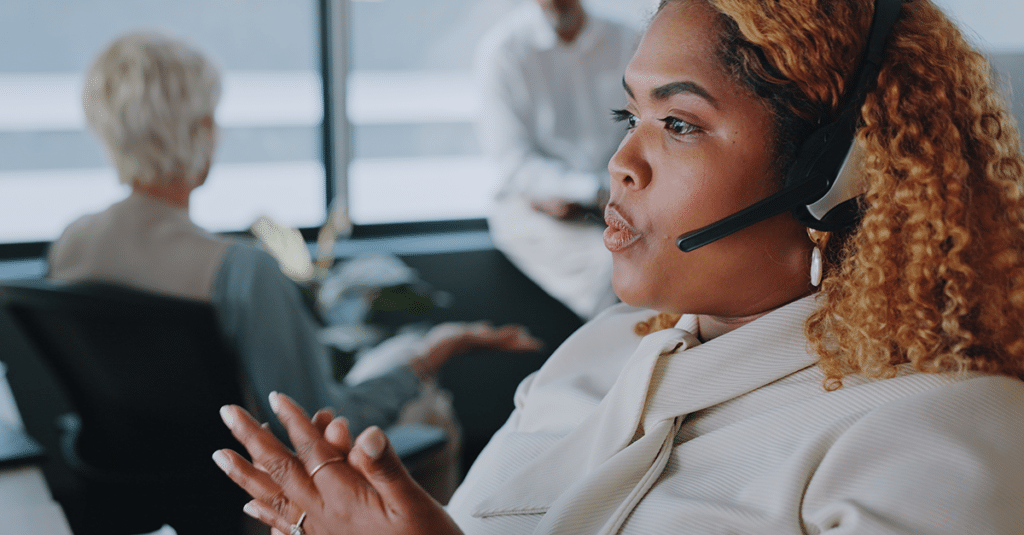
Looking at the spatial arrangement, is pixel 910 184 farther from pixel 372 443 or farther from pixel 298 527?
pixel 298 527

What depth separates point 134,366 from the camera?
1.51 m

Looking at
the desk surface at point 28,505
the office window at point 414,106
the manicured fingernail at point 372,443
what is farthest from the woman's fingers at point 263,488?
the office window at point 414,106

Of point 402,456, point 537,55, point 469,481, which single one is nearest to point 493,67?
point 537,55

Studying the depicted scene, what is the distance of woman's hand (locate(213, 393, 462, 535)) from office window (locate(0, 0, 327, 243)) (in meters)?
1.96

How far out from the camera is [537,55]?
3098mm

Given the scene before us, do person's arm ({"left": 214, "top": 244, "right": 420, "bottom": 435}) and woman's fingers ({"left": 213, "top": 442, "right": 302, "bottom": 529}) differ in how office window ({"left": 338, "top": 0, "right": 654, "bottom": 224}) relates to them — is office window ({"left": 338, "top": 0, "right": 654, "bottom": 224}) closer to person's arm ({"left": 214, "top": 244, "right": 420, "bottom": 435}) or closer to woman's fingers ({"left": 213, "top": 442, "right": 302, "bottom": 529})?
person's arm ({"left": 214, "top": 244, "right": 420, "bottom": 435})

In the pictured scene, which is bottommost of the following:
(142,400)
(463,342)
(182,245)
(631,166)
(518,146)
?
(463,342)

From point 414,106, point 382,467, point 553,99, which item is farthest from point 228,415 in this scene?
point 414,106

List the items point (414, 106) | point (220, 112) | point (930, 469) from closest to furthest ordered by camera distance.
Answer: point (930, 469) → point (220, 112) → point (414, 106)

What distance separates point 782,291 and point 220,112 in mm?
2075

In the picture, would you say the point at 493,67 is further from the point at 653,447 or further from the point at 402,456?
the point at 653,447

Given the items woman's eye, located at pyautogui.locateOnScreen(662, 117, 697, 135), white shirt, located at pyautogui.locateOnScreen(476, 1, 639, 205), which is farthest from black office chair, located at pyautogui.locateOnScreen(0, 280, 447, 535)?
white shirt, located at pyautogui.locateOnScreen(476, 1, 639, 205)

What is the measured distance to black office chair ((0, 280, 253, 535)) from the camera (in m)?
1.47

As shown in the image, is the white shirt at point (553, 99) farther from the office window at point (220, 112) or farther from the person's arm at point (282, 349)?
the person's arm at point (282, 349)
